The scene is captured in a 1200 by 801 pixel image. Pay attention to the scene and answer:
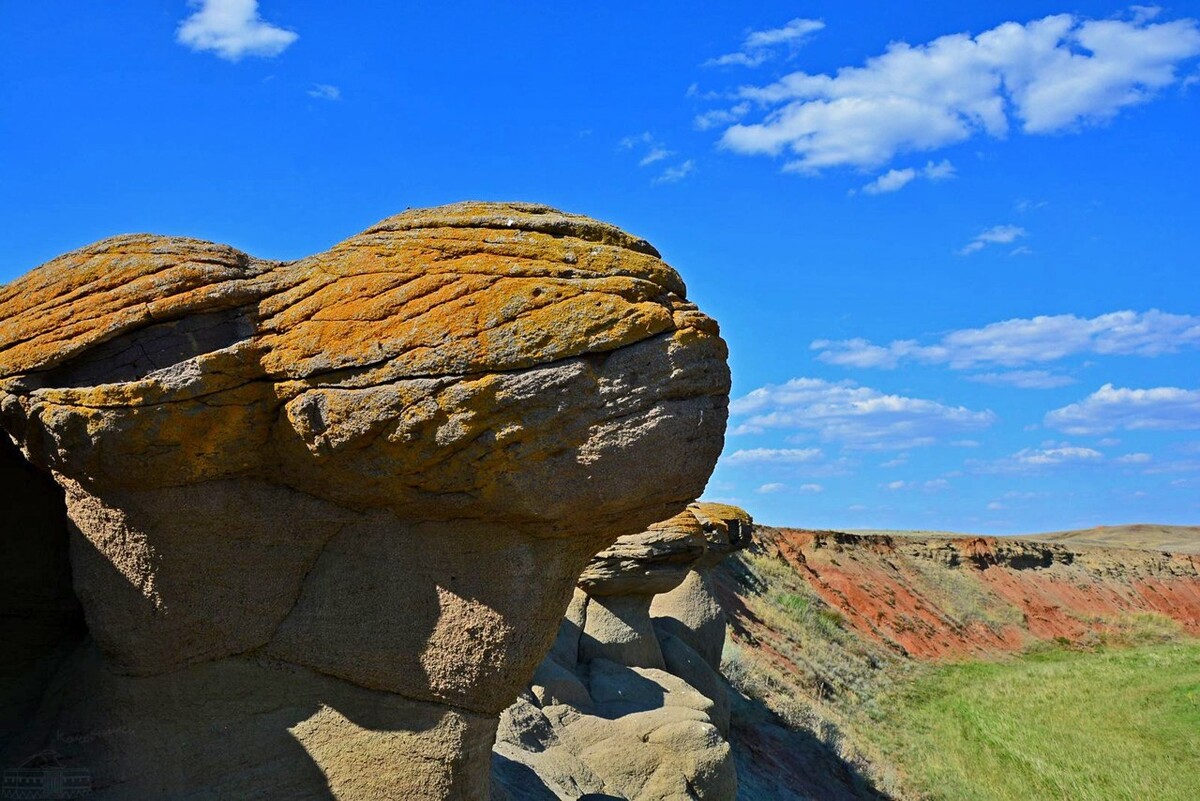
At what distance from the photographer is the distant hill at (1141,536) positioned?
90500 mm

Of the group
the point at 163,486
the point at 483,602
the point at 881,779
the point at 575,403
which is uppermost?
the point at 575,403

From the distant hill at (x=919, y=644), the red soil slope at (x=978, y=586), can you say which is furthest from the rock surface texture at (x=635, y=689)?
the red soil slope at (x=978, y=586)

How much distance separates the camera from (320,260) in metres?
7.98

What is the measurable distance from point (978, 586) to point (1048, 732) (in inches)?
Answer: 952

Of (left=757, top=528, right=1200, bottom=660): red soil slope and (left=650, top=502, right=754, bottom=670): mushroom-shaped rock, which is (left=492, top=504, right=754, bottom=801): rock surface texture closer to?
(left=650, top=502, right=754, bottom=670): mushroom-shaped rock

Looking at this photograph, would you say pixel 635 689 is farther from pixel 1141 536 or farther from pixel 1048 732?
pixel 1141 536

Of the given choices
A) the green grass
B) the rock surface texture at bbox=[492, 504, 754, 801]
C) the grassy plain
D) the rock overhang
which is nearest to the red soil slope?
the grassy plain

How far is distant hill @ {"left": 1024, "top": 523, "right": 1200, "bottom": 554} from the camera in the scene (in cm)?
9050

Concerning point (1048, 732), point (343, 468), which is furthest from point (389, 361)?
point (1048, 732)

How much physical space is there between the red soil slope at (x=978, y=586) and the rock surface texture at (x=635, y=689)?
22814 mm

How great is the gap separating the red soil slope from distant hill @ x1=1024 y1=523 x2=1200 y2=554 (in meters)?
29.7

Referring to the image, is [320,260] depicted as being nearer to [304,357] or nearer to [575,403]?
[304,357]

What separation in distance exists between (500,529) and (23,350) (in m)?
3.26

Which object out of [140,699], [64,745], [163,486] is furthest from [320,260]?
[64,745]
